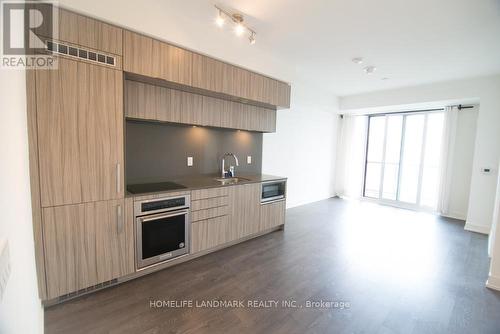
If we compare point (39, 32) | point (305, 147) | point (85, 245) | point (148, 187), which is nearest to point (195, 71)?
point (39, 32)

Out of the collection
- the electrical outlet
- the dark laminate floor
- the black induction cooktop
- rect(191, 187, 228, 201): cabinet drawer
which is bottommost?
the dark laminate floor

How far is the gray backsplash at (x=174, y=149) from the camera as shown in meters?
2.72

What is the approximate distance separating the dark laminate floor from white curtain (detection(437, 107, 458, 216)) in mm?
1483

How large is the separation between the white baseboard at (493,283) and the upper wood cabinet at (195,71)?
11.1 feet

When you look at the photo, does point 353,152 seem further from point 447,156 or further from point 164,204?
point 164,204

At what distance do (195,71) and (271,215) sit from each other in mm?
2400

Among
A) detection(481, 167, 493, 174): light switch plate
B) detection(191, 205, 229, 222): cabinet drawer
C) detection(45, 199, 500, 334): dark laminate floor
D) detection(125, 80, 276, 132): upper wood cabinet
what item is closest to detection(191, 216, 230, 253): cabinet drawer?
detection(191, 205, 229, 222): cabinet drawer

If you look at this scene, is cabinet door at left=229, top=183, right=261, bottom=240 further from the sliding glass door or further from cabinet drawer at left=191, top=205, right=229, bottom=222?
the sliding glass door

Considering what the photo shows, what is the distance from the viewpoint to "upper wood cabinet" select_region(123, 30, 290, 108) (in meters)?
2.17

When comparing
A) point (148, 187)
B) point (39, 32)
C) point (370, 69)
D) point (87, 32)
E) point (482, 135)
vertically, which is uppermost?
point (370, 69)

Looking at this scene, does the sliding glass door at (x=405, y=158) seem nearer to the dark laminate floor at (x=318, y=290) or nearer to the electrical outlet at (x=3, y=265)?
the dark laminate floor at (x=318, y=290)

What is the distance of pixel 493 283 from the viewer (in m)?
2.41

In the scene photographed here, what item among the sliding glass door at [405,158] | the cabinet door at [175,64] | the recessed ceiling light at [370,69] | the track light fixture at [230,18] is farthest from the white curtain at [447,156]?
the cabinet door at [175,64]

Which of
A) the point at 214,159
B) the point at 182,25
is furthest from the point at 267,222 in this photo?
the point at 182,25
